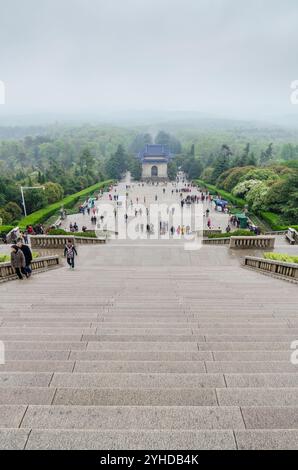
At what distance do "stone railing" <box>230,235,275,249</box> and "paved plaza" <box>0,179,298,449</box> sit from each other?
8418 mm

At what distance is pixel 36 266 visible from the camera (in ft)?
38.5

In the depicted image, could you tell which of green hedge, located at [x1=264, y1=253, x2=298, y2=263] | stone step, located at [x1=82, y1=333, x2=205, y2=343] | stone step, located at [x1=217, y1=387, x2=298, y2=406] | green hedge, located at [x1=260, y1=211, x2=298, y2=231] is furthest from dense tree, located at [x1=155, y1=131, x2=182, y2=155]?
stone step, located at [x1=217, y1=387, x2=298, y2=406]

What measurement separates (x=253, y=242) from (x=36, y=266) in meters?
10.3

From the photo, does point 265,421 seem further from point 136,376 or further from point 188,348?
point 188,348

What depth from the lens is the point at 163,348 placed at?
14.2 ft

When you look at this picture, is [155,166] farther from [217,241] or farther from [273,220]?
[217,241]

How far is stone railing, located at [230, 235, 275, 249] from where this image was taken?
16.3 m

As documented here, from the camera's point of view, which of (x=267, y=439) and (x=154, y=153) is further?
(x=154, y=153)

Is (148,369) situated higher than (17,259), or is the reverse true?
(148,369)

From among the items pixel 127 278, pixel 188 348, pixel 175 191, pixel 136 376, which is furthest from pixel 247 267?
pixel 175 191

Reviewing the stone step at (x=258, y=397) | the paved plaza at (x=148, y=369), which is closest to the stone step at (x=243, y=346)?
the paved plaza at (x=148, y=369)

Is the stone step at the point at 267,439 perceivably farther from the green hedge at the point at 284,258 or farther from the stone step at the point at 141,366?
the green hedge at the point at 284,258

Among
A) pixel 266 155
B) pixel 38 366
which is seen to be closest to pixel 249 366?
pixel 38 366

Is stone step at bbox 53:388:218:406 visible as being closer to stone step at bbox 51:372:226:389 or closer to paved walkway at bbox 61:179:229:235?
stone step at bbox 51:372:226:389
